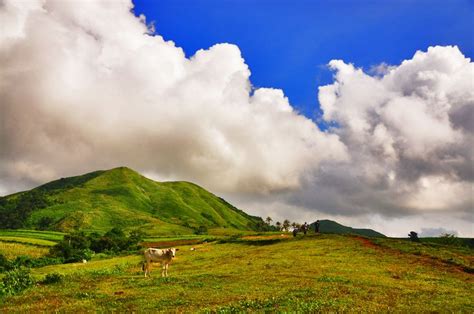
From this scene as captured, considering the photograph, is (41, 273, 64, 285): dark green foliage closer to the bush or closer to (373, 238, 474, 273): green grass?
the bush

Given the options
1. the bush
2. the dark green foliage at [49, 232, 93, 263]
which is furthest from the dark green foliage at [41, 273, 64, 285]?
the dark green foliage at [49, 232, 93, 263]

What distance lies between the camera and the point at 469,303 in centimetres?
2802

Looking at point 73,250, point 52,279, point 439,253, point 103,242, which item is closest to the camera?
point 52,279

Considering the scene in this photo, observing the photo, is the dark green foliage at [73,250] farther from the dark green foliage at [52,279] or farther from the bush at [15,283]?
the bush at [15,283]

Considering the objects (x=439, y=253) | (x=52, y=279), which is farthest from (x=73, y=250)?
(x=439, y=253)

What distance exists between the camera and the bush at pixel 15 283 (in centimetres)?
3156

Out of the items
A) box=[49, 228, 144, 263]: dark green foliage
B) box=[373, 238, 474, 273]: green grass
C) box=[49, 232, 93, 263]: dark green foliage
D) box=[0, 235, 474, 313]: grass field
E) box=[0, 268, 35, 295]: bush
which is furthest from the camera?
box=[49, 228, 144, 263]: dark green foliage

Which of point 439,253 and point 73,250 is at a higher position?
point 439,253

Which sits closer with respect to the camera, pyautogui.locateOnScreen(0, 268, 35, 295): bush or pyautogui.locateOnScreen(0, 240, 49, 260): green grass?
pyautogui.locateOnScreen(0, 268, 35, 295): bush

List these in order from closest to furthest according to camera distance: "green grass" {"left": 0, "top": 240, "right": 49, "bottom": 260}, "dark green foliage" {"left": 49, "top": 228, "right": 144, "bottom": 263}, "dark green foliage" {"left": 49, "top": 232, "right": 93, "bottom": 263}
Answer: "dark green foliage" {"left": 49, "top": 232, "right": 93, "bottom": 263} < "dark green foliage" {"left": 49, "top": 228, "right": 144, "bottom": 263} < "green grass" {"left": 0, "top": 240, "right": 49, "bottom": 260}

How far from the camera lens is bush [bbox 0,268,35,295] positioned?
31559 millimetres

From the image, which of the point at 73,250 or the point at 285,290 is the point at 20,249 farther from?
the point at 285,290

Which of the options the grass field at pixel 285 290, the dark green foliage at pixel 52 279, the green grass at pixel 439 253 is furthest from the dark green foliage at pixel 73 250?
the green grass at pixel 439 253

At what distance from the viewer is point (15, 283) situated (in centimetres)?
3378
